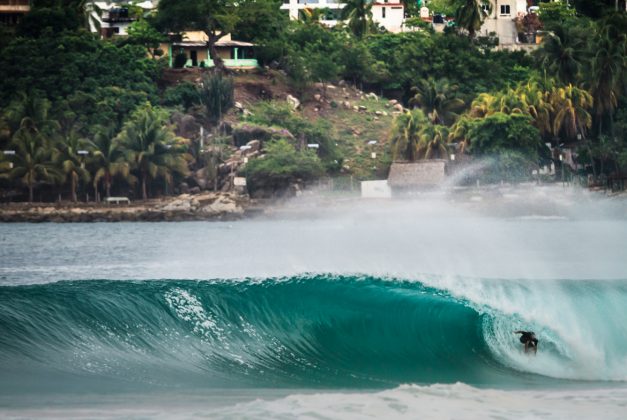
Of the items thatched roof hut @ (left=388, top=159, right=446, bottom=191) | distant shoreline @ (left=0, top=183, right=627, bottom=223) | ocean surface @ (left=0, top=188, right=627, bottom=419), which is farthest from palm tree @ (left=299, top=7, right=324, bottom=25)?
ocean surface @ (left=0, top=188, right=627, bottom=419)

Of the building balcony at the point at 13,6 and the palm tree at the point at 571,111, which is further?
the building balcony at the point at 13,6

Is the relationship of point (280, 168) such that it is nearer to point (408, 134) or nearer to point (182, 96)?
point (408, 134)

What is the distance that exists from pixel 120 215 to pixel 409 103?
33.2 metres

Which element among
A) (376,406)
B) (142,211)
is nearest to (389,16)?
(142,211)

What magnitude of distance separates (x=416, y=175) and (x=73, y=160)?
29775 mm

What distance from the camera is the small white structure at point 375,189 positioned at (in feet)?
361

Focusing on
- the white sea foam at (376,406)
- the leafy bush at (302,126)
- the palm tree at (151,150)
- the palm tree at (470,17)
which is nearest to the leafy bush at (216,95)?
the leafy bush at (302,126)

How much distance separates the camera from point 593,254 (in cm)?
6022


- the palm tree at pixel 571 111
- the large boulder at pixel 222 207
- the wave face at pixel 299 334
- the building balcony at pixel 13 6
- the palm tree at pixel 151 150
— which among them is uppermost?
the building balcony at pixel 13 6

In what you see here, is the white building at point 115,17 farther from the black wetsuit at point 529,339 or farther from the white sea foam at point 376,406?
Answer: the white sea foam at point 376,406

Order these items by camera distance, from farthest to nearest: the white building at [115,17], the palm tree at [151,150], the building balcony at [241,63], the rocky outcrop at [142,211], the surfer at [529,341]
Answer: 1. the white building at [115,17]
2. the building balcony at [241,63]
3. the palm tree at [151,150]
4. the rocky outcrop at [142,211]
5. the surfer at [529,341]

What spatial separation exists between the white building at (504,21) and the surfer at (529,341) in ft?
388

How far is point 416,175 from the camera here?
363 feet

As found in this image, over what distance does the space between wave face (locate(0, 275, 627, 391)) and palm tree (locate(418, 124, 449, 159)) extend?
3311 inches
